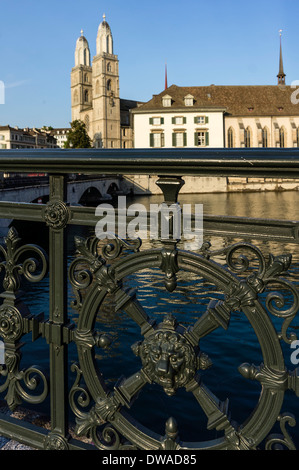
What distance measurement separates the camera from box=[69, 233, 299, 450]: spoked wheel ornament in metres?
1.36

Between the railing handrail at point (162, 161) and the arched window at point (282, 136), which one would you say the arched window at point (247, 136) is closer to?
the arched window at point (282, 136)

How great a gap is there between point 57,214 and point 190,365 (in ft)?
2.51

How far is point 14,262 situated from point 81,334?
1.38 ft

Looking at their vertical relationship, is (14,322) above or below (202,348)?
above

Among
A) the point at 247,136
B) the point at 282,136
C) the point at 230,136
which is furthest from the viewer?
the point at 282,136

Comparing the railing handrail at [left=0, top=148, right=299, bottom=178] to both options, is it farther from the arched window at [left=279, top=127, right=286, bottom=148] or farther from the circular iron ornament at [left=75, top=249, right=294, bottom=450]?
the arched window at [left=279, top=127, right=286, bottom=148]

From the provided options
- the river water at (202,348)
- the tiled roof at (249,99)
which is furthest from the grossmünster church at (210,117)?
the river water at (202,348)

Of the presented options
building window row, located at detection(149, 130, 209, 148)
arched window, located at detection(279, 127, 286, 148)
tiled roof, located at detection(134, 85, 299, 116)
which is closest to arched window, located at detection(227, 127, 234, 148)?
tiled roof, located at detection(134, 85, 299, 116)

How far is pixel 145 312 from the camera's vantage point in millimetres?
1585

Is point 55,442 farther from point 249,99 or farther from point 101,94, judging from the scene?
point 101,94

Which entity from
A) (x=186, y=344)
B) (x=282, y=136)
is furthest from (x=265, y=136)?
(x=186, y=344)

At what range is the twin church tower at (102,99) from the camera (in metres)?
80.4

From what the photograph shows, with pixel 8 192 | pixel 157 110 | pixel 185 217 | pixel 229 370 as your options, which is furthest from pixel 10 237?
pixel 157 110

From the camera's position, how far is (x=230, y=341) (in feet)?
25.6
